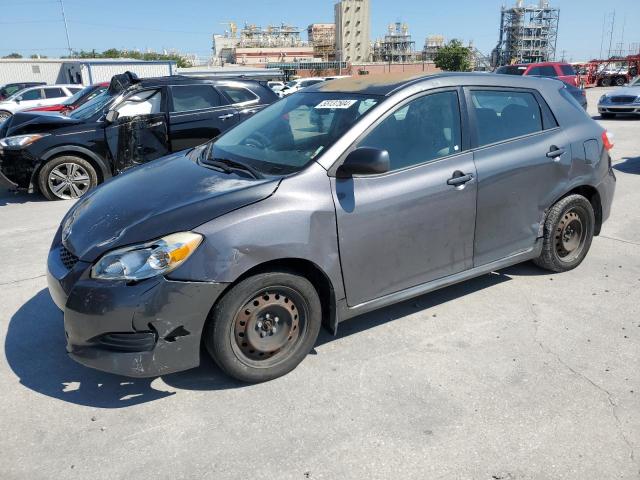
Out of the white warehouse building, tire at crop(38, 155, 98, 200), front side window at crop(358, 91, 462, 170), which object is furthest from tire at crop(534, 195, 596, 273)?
the white warehouse building

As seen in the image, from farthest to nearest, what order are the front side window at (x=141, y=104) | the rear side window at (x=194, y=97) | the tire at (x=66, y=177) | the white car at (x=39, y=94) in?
the white car at (x=39, y=94) → the rear side window at (x=194, y=97) → the front side window at (x=141, y=104) → the tire at (x=66, y=177)

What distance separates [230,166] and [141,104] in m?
5.22

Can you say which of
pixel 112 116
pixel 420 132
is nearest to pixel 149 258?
pixel 420 132

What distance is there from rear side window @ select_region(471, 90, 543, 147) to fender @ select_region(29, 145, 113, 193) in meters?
5.80

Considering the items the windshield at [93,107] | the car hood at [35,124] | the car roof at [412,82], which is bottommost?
the car hood at [35,124]

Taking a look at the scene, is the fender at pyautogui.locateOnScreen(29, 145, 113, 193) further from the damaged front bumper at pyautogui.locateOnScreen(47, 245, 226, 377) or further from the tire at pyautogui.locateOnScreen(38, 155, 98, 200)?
the damaged front bumper at pyautogui.locateOnScreen(47, 245, 226, 377)

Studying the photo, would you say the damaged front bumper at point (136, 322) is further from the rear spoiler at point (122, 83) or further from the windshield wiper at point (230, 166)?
the rear spoiler at point (122, 83)

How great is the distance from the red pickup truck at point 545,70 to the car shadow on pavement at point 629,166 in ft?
36.7

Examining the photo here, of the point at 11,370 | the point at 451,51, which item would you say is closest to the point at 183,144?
the point at 11,370

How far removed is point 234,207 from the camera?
2.79m

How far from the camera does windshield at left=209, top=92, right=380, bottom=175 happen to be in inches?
128

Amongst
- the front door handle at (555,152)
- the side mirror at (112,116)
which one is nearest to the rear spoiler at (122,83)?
the side mirror at (112,116)

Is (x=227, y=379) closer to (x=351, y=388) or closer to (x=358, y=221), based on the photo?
Result: (x=351, y=388)

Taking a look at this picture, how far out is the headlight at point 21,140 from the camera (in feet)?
23.7
